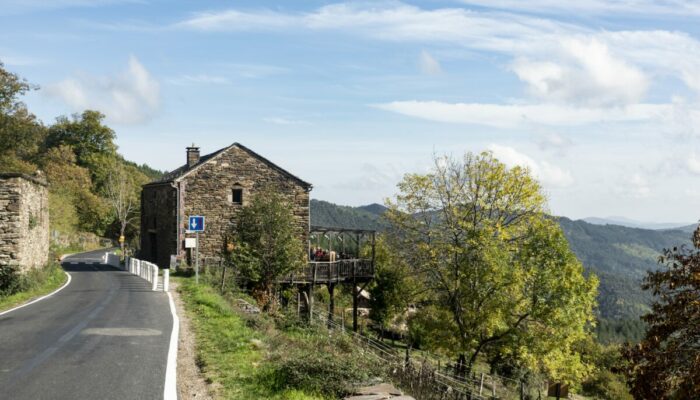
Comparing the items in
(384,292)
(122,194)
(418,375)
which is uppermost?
(122,194)

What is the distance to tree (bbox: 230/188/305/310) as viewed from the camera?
28.1 meters

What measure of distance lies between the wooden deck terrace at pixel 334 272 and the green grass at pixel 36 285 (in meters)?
11.0

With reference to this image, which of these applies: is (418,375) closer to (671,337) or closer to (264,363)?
(264,363)

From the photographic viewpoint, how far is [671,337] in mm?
14156

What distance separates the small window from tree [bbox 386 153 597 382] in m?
9.19

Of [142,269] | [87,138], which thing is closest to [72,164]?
[87,138]

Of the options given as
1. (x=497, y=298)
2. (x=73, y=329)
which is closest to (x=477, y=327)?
(x=497, y=298)

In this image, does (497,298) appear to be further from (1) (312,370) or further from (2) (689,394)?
(1) (312,370)

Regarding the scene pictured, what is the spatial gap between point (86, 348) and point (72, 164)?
226ft

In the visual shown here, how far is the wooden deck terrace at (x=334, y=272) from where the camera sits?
1350 inches

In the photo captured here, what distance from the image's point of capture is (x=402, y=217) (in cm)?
3600

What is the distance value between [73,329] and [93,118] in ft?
249

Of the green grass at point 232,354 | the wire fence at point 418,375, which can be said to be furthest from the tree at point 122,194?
the green grass at point 232,354

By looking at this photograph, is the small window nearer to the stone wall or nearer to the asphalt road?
the stone wall
